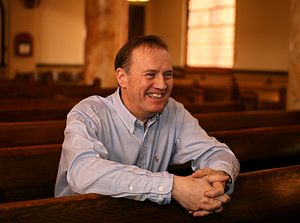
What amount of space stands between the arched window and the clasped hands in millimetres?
9227

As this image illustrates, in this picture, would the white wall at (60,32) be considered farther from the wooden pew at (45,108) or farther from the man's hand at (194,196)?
the man's hand at (194,196)

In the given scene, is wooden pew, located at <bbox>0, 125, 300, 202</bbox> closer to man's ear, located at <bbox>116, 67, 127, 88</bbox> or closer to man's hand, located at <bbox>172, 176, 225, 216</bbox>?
man's ear, located at <bbox>116, 67, 127, 88</bbox>

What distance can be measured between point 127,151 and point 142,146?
0.07 m

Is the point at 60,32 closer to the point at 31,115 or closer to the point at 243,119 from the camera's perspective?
the point at 31,115

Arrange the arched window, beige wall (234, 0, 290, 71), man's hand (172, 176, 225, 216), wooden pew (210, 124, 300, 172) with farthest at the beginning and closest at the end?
1. the arched window
2. beige wall (234, 0, 290, 71)
3. wooden pew (210, 124, 300, 172)
4. man's hand (172, 176, 225, 216)

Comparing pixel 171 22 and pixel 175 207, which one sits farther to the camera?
pixel 171 22

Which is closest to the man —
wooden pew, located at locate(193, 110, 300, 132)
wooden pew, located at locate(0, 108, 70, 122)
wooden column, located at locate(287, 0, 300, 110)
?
wooden pew, located at locate(193, 110, 300, 132)

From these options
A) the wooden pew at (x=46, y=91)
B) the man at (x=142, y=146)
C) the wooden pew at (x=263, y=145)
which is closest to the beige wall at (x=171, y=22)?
the wooden pew at (x=46, y=91)

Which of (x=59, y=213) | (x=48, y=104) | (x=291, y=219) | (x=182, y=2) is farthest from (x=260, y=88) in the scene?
(x=59, y=213)

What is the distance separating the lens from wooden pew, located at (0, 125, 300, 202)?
2102 mm

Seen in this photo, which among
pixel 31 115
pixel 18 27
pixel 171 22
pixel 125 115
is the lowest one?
pixel 31 115

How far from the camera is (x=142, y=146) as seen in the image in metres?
2.03

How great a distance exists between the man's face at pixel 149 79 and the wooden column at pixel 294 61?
104 inches

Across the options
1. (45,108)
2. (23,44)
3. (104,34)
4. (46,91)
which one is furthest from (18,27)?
(45,108)
